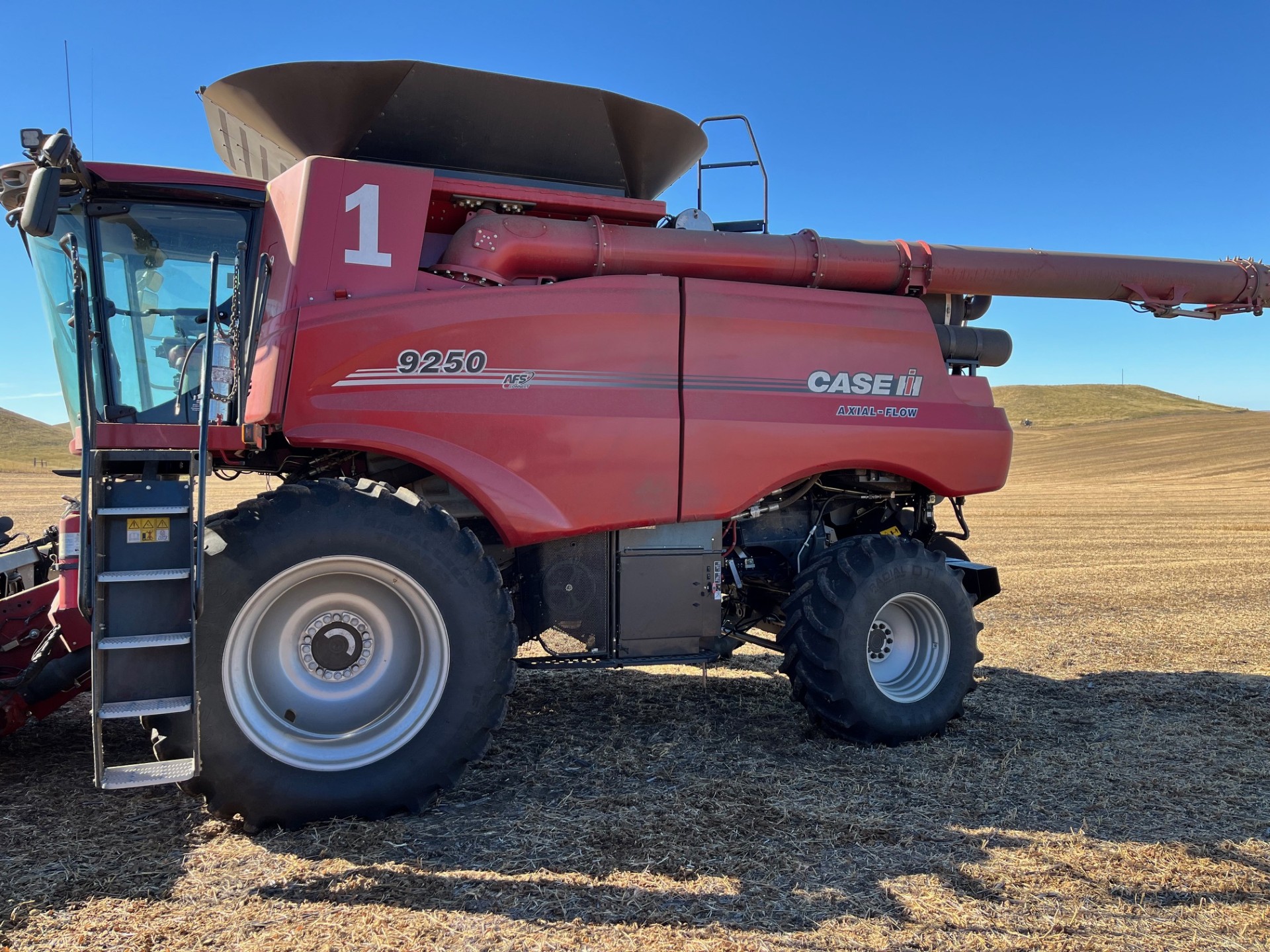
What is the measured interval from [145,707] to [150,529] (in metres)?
0.68

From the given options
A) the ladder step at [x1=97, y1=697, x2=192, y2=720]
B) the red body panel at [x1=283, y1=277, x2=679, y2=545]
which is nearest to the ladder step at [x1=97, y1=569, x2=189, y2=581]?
the ladder step at [x1=97, y1=697, x2=192, y2=720]

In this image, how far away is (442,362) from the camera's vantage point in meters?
4.34

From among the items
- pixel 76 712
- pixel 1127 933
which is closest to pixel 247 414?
pixel 76 712

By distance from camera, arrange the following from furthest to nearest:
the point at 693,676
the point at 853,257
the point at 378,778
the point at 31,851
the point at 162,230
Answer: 1. the point at 693,676
2. the point at 853,257
3. the point at 162,230
4. the point at 378,778
5. the point at 31,851

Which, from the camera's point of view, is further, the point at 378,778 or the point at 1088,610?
the point at 1088,610

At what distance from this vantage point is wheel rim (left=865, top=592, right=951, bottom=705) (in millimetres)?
5391

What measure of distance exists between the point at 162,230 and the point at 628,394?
229 cm

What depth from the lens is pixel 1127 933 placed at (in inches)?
117

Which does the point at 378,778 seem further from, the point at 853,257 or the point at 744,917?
the point at 853,257

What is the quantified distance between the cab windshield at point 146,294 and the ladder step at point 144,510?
598 millimetres

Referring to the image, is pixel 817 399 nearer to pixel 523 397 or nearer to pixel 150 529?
pixel 523 397

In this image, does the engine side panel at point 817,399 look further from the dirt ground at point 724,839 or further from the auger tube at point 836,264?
the dirt ground at point 724,839

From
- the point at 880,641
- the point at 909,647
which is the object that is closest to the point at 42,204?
the point at 880,641

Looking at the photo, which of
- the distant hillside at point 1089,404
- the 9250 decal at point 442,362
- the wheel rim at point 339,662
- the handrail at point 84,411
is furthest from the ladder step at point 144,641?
the distant hillside at point 1089,404
